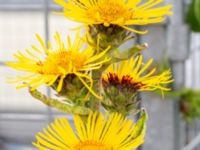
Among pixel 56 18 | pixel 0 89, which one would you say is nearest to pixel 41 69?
pixel 56 18

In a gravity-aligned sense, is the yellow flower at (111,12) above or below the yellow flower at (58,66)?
above

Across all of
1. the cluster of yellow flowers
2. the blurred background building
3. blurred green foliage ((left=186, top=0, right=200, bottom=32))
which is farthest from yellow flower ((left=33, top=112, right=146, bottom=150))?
blurred green foliage ((left=186, top=0, right=200, bottom=32))

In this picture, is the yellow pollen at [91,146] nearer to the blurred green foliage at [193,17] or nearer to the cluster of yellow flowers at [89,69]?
the cluster of yellow flowers at [89,69]

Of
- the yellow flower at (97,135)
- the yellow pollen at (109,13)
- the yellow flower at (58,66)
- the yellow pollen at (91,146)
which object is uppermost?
the yellow pollen at (109,13)

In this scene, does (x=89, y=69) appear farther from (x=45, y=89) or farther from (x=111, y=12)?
(x=45, y=89)

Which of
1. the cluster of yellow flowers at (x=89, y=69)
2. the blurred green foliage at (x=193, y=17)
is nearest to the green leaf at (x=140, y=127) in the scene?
the cluster of yellow flowers at (x=89, y=69)

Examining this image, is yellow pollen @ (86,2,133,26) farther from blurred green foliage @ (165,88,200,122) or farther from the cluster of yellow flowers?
blurred green foliage @ (165,88,200,122)

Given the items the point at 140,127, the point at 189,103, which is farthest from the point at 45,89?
the point at 140,127

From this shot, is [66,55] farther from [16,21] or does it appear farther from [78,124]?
[16,21]
